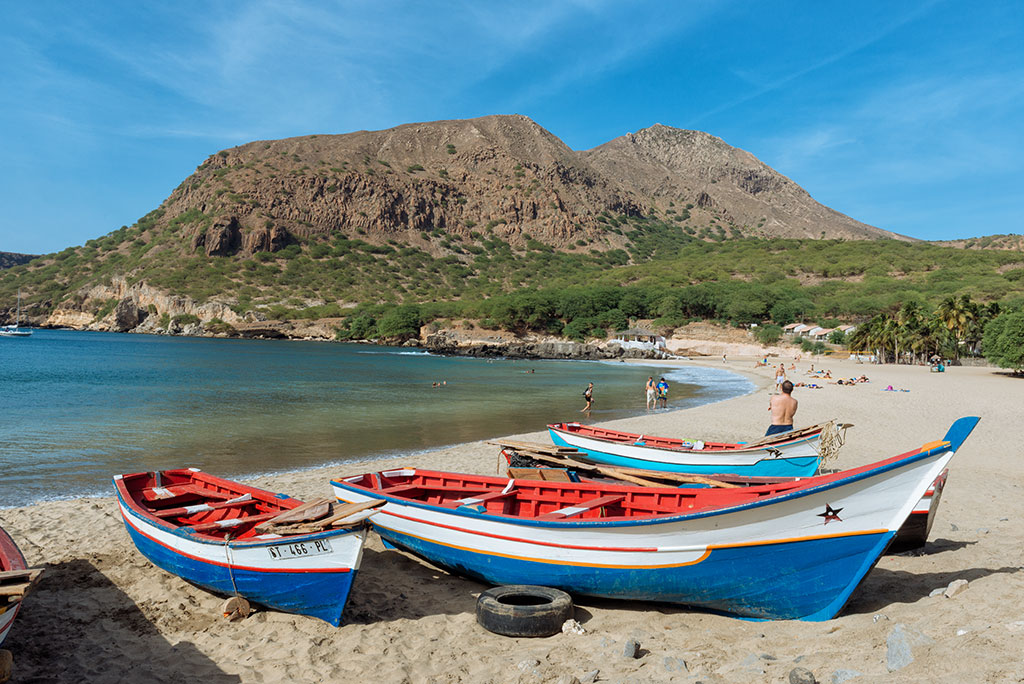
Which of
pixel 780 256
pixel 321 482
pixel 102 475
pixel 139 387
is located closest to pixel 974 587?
pixel 321 482

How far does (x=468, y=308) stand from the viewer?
369ft

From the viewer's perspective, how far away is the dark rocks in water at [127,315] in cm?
13138

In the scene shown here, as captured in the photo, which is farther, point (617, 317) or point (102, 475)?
point (617, 317)

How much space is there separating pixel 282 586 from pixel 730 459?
8528mm

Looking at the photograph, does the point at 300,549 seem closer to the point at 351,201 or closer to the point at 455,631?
the point at 455,631

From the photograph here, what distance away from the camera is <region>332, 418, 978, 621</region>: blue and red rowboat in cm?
561

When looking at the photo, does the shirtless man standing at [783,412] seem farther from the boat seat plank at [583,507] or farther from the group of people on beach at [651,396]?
the group of people on beach at [651,396]

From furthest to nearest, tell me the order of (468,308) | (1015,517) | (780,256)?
(780,256), (468,308), (1015,517)

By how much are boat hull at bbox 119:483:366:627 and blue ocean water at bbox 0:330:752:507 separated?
682cm

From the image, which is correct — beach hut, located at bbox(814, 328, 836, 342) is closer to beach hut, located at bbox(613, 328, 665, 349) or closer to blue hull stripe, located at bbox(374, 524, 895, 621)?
beach hut, located at bbox(613, 328, 665, 349)

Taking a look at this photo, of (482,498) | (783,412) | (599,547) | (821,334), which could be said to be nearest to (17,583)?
(482,498)

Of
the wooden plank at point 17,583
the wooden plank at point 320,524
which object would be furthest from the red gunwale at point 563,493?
the wooden plank at point 17,583

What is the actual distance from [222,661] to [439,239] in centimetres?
17655

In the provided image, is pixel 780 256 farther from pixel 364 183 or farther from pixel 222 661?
pixel 222 661
